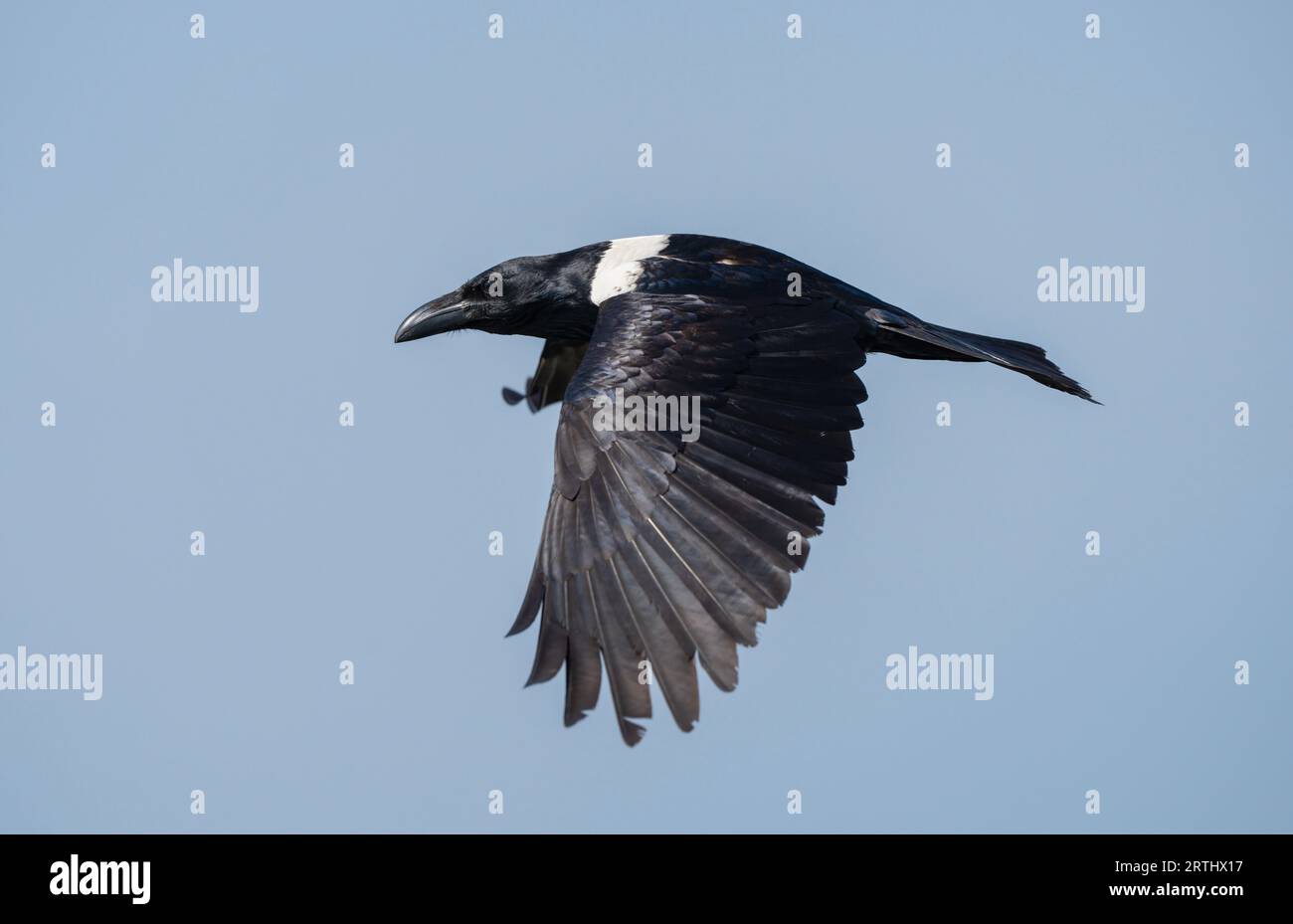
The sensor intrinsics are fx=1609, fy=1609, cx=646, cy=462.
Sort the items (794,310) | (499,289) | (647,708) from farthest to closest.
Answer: (499,289) < (794,310) < (647,708)

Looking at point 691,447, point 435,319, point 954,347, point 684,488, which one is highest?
point 435,319

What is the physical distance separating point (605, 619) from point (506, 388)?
5669 mm

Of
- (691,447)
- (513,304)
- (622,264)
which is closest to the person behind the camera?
(691,447)

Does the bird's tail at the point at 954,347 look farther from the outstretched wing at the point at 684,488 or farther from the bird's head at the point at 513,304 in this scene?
the bird's head at the point at 513,304

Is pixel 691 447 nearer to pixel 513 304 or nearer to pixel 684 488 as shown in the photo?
pixel 684 488

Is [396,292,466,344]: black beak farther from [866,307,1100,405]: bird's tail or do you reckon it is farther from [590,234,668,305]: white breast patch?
[866,307,1100,405]: bird's tail

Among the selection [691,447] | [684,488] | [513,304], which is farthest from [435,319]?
[684,488]

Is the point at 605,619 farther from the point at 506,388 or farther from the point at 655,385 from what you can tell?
the point at 506,388

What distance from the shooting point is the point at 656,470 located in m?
8.60

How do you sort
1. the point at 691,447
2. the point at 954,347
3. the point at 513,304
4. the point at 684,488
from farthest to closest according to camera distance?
the point at 513,304, the point at 954,347, the point at 691,447, the point at 684,488

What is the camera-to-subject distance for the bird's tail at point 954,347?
33.8ft

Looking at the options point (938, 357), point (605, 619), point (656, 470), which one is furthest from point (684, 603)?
point (938, 357)

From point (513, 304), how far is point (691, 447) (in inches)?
122

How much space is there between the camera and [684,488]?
8.55 metres
